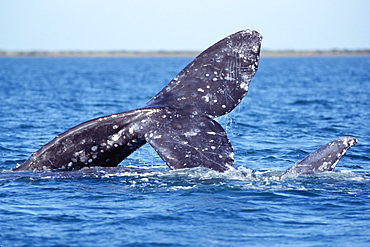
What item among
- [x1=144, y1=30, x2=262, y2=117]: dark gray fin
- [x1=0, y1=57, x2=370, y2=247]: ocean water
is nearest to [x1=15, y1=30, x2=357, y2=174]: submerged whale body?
[x1=144, y1=30, x2=262, y2=117]: dark gray fin

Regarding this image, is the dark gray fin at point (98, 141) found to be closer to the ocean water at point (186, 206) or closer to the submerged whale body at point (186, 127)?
the submerged whale body at point (186, 127)

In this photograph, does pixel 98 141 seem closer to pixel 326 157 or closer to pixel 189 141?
pixel 189 141

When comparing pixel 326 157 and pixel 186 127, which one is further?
pixel 326 157

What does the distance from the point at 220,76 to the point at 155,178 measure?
5.57 feet

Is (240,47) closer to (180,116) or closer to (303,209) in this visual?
(180,116)

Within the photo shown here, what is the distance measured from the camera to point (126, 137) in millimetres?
6945

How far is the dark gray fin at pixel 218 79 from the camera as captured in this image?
7168 mm

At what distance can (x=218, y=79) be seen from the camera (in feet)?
24.1

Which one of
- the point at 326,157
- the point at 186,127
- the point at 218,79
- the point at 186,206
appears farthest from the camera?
the point at 326,157

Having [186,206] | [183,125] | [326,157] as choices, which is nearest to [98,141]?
[183,125]

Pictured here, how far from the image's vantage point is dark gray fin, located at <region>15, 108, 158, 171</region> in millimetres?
6961

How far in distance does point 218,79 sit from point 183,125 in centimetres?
82

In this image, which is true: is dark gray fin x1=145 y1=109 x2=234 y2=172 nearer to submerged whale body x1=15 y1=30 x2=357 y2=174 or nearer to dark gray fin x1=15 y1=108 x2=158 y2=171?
submerged whale body x1=15 y1=30 x2=357 y2=174

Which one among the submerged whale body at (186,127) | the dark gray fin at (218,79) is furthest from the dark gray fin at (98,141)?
the dark gray fin at (218,79)
